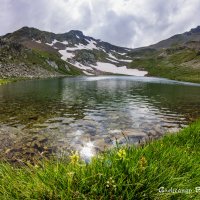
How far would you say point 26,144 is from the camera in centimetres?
1498

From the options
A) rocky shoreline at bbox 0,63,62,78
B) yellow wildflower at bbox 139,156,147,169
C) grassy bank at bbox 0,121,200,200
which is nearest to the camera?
grassy bank at bbox 0,121,200,200

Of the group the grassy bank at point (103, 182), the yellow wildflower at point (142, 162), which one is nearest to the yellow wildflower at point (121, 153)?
the grassy bank at point (103, 182)

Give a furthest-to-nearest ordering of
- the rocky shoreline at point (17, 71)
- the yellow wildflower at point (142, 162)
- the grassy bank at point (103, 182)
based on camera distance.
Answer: the rocky shoreline at point (17, 71)
the yellow wildflower at point (142, 162)
the grassy bank at point (103, 182)

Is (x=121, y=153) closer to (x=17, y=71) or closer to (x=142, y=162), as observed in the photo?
(x=142, y=162)

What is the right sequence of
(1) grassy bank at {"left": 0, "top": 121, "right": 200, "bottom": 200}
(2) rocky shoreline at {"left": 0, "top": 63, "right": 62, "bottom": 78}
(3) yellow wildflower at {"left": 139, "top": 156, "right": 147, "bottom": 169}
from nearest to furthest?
(1) grassy bank at {"left": 0, "top": 121, "right": 200, "bottom": 200} → (3) yellow wildflower at {"left": 139, "top": 156, "right": 147, "bottom": 169} → (2) rocky shoreline at {"left": 0, "top": 63, "right": 62, "bottom": 78}

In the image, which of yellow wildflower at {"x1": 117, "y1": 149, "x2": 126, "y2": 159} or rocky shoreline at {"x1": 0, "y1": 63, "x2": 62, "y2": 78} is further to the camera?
rocky shoreline at {"x1": 0, "y1": 63, "x2": 62, "y2": 78}

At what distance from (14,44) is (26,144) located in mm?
159824

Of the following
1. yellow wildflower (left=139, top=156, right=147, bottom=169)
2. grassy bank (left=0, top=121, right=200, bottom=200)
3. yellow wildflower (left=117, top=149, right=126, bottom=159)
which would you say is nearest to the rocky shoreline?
grassy bank (left=0, top=121, right=200, bottom=200)

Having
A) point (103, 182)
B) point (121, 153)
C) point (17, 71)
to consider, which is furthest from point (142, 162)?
point (17, 71)

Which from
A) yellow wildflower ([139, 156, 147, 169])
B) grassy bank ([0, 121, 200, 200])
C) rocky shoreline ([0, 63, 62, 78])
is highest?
rocky shoreline ([0, 63, 62, 78])

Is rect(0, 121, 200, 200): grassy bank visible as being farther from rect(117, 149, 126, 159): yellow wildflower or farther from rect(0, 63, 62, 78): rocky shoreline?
rect(0, 63, 62, 78): rocky shoreline

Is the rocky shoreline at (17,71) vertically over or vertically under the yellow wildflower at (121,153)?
over

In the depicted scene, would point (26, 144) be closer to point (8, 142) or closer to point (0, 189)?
point (8, 142)

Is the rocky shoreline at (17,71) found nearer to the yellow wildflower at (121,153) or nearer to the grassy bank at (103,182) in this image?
the grassy bank at (103,182)
